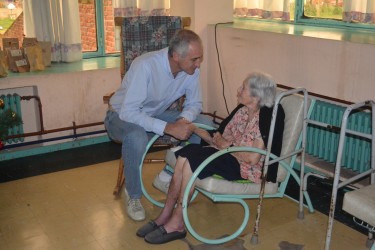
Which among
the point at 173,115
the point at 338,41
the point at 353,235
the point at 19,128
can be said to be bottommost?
the point at 353,235

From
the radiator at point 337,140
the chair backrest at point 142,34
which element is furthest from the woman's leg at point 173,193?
the chair backrest at point 142,34

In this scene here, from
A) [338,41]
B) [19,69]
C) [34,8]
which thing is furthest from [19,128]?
[338,41]

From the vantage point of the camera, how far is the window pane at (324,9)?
3.42 metres

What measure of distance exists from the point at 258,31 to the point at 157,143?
1.17 meters

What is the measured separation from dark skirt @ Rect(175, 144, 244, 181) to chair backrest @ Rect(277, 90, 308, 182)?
0.25 meters

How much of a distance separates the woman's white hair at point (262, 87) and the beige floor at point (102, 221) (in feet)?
2.43

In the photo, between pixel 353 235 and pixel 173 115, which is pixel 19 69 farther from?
pixel 353 235

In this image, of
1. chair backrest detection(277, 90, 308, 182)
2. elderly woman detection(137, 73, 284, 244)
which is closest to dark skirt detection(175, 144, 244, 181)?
elderly woman detection(137, 73, 284, 244)

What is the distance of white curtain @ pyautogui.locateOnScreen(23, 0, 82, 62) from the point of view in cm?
362

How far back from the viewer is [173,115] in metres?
2.94

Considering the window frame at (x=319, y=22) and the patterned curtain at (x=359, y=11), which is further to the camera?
the window frame at (x=319, y=22)

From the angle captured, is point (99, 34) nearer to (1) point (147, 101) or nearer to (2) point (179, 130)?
(1) point (147, 101)

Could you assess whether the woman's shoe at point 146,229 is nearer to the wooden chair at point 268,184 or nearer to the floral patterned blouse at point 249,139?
the wooden chair at point 268,184

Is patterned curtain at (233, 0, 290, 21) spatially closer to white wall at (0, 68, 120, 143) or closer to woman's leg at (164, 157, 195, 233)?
white wall at (0, 68, 120, 143)
